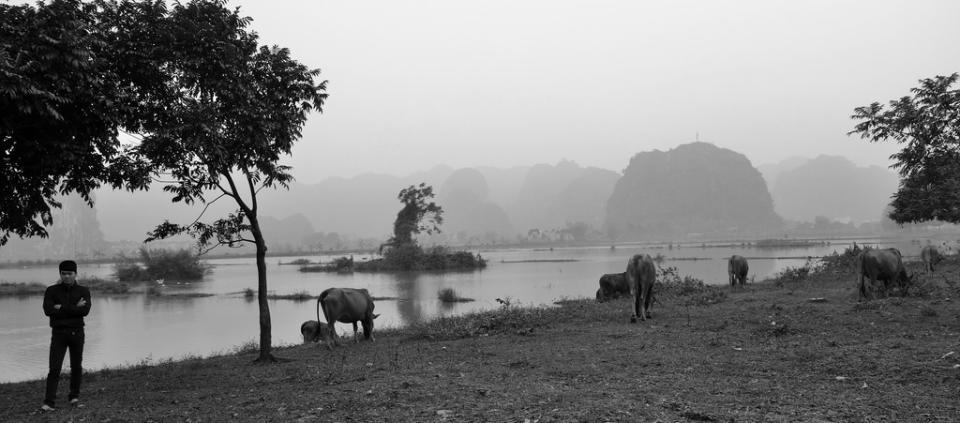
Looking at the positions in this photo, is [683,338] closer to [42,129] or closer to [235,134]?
[235,134]

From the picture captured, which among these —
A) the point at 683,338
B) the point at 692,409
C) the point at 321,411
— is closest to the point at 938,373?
the point at 692,409

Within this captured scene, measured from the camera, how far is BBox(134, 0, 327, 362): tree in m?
11.2

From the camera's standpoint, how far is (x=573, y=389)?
25.6 feet

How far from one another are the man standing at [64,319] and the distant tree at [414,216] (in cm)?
6606

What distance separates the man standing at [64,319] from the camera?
8.47 m

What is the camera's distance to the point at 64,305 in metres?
8.50

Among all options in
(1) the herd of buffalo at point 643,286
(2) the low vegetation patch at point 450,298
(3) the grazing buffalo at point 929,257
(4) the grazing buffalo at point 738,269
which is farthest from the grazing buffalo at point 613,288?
(3) the grazing buffalo at point 929,257

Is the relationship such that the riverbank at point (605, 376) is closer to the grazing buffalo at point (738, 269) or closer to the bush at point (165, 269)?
the grazing buffalo at point (738, 269)

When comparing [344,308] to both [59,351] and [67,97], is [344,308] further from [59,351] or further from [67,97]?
[67,97]

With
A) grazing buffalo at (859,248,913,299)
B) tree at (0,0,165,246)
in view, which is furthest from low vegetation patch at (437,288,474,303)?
tree at (0,0,165,246)

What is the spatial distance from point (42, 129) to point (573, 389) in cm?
913

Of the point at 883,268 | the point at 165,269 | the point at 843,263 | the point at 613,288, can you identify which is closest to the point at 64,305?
the point at 883,268

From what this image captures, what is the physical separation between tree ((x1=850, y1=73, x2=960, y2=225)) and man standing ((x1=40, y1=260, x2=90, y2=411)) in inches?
874

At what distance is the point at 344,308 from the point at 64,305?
25.8ft
